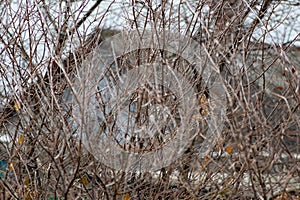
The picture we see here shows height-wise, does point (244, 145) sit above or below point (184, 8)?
below

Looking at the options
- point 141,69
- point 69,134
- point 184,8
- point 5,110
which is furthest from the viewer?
point 184,8

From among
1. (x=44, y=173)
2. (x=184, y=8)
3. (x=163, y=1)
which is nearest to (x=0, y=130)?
(x=44, y=173)

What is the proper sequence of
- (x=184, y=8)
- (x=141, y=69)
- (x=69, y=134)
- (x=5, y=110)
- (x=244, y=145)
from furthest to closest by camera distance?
(x=184, y=8), (x=5, y=110), (x=141, y=69), (x=69, y=134), (x=244, y=145)

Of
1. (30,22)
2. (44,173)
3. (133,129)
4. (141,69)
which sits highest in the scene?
(30,22)

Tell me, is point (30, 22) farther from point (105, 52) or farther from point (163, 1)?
point (163, 1)

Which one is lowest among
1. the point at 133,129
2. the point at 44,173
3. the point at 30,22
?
the point at 44,173

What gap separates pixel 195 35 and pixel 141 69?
2.21ft

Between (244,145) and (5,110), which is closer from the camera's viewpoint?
(244,145)

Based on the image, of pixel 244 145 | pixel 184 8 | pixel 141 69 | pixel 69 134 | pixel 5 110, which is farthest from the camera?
pixel 184 8

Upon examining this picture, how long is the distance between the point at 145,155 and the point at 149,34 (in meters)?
0.89

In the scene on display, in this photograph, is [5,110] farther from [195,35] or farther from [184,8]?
[184,8]

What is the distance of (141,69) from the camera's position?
3.47 m

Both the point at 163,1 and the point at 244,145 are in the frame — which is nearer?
the point at 244,145

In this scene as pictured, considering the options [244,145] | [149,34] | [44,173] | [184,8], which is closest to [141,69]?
[149,34]
